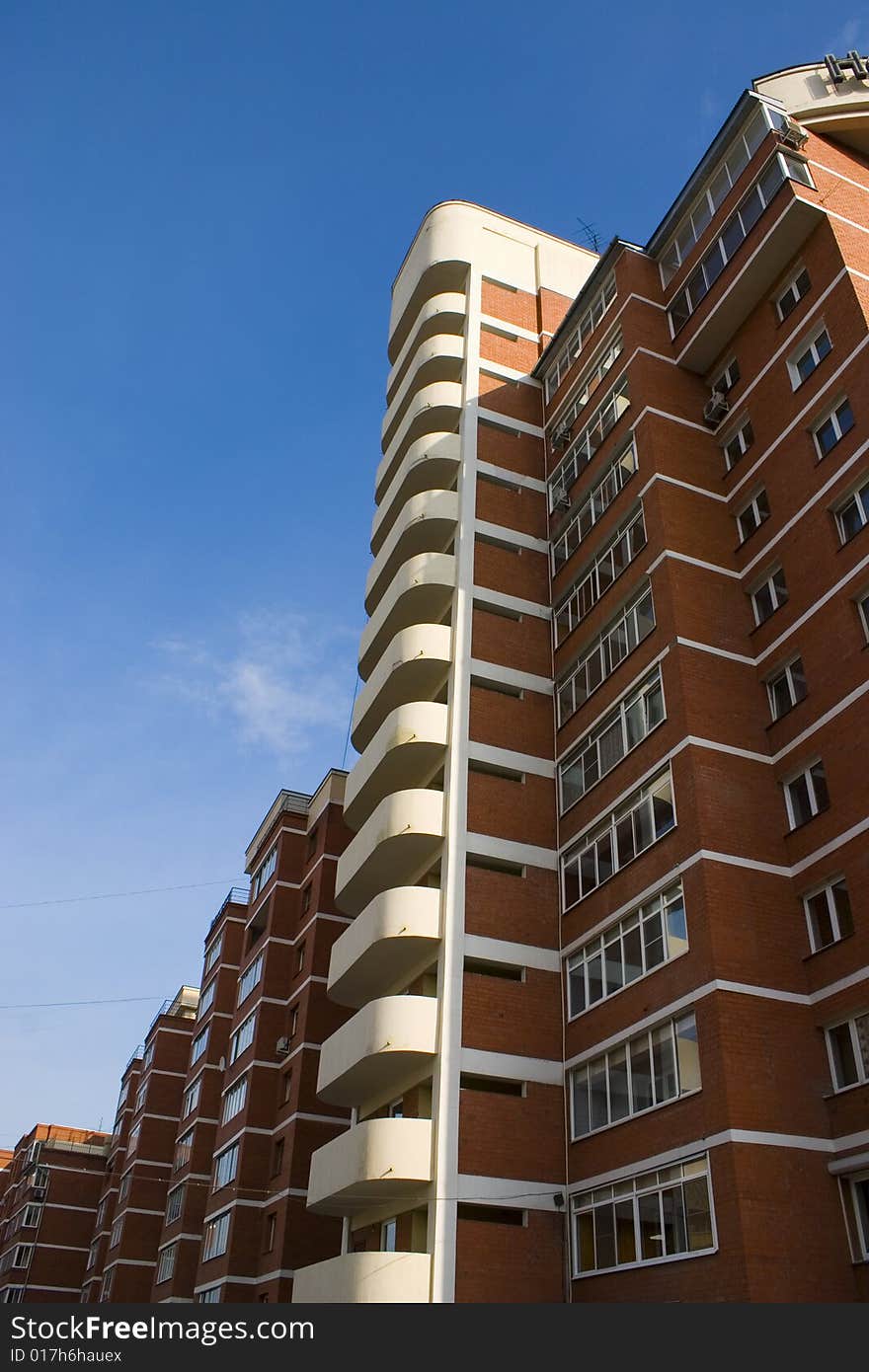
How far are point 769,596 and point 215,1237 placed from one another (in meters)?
27.0

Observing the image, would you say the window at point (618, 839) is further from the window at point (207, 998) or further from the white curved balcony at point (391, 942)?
the window at point (207, 998)

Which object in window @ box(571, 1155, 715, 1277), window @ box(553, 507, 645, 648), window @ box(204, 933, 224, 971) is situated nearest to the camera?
window @ box(571, 1155, 715, 1277)

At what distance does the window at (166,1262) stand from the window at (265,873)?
1335cm

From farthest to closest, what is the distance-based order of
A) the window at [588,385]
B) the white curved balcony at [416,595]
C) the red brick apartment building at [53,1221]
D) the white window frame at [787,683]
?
1. the red brick apartment building at [53,1221]
2. the window at [588,385]
3. the white curved balcony at [416,595]
4. the white window frame at [787,683]

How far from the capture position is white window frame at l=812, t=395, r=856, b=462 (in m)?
22.8

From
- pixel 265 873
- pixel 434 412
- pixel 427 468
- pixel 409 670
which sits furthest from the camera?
pixel 265 873

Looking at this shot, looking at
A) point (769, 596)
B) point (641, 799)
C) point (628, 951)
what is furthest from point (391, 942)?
point (769, 596)

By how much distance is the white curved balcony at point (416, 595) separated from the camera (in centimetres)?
2977

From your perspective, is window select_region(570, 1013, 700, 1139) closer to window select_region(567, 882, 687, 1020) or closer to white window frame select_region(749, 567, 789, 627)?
window select_region(567, 882, 687, 1020)

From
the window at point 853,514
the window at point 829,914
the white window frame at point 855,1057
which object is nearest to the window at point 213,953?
the window at point 829,914

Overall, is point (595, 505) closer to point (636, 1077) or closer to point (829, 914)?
point (829, 914)

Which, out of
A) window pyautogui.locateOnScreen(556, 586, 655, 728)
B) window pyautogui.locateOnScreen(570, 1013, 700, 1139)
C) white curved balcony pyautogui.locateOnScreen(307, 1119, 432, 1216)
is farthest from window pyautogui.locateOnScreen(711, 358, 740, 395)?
white curved balcony pyautogui.locateOnScreen(307, 1119, 432, 1216)

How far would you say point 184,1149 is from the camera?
151ft

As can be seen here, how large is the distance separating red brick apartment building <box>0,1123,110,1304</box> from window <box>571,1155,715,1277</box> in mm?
52142
